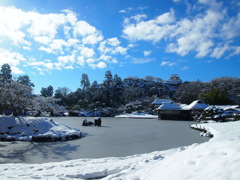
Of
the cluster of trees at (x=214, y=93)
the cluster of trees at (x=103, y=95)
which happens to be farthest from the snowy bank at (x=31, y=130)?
the cluster of trees at (x=214, y=93)

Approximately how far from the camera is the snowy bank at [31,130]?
9045 millimetres

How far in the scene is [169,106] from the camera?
87.9 feet

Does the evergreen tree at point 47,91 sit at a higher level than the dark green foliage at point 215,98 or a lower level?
higher

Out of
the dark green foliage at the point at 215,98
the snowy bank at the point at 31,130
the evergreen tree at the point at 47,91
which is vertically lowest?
the snowy bank at the point at 31,130

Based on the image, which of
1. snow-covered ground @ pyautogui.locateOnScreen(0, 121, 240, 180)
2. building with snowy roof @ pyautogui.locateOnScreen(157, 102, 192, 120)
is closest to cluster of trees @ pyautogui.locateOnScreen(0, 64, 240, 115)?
building with snowy roof @ pyautogui.locateOnScreen(157, 102, 192, 120)

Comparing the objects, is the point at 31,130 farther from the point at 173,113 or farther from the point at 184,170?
the point at 173,113

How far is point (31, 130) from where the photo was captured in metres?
10.3

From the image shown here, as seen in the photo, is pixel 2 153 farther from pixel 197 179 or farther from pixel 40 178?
pixel 197 179

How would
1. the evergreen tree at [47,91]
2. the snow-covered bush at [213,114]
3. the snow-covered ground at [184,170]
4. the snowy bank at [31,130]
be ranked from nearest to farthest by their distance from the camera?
the snow-covered ground at [184,170], the snowy bank at [31,130], the snow-covered bush at [213,114], the evergreen tree at [47,91]

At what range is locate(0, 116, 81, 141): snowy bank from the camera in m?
9.04

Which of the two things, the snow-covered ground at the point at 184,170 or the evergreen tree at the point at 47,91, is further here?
the evergreen tree at the point at 47,91

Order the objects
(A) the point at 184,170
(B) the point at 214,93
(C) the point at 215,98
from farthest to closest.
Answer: (B) the point at 214,93 → (C) the point at 215,98 → (A) the point at 184,170

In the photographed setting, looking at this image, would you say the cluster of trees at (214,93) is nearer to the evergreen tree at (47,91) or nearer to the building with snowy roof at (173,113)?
the building with snowy roof at (173,113)

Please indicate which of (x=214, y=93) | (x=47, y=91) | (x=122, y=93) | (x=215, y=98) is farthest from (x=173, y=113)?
(x=47, y=91)
